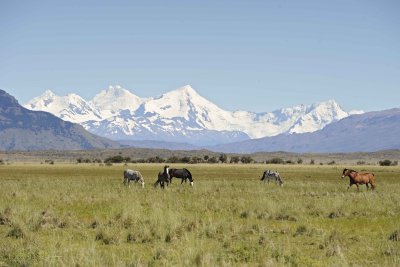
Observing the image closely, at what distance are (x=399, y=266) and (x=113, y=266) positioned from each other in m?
6.98

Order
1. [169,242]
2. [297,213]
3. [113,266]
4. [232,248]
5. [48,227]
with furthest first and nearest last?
[297,213], [48,227], [169,242], [232,248], [113,266]

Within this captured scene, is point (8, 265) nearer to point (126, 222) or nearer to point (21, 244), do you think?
point (21, 244)

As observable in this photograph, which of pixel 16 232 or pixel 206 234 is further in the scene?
pixel 206 234

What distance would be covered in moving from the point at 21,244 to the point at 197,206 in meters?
11.8

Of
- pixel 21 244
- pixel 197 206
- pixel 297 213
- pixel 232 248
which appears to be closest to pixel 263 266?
pixel 232 248

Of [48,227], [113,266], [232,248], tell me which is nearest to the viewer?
[113,266]

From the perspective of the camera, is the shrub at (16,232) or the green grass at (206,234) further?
the shrub at (16,232)

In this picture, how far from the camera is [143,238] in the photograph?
58.9ft

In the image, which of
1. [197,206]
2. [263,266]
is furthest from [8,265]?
[197,206]

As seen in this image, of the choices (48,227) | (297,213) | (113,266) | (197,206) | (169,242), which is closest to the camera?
(113,266)

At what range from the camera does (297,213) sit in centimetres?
2467

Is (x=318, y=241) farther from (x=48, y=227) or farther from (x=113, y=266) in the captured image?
(x=48, y=227)

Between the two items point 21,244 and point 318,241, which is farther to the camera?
point 318,241

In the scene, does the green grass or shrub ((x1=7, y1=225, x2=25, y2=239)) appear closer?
the green grass
